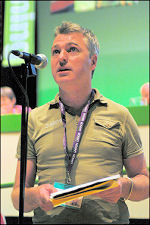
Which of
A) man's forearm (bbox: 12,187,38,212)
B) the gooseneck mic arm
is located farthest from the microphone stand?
man's forearm (bbox: 12,187,38,212)

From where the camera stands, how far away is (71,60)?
1.57 metres

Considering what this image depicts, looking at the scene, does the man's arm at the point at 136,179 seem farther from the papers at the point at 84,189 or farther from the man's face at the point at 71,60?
the man's face at the point at 71,60

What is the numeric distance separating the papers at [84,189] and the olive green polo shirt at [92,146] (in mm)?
273

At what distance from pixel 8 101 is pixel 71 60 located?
2.02m

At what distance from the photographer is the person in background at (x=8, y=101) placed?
3.39m

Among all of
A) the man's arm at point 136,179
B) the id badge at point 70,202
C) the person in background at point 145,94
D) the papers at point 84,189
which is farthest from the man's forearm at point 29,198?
the person in background at point 145,94

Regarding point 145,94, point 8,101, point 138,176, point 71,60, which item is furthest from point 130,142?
point 8,101

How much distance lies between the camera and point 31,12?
11.9ft

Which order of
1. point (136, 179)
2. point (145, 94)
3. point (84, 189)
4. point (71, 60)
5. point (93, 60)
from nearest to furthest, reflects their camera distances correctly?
point (84, 189) < point (136, 179) < point (71, 60) < point (93, 60) < point (145, 94)

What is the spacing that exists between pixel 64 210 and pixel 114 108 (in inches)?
21.8

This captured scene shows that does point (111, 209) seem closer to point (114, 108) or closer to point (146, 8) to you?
point (114, 108)

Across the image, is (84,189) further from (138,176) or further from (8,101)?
(8,101)

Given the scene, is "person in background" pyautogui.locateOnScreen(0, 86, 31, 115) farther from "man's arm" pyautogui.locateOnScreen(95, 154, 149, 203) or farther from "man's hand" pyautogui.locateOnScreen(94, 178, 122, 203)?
"man's hand" pyautogui.locateOnScreen(94, 178, 122, 203)

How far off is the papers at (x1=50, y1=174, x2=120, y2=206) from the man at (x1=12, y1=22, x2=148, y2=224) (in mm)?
143
